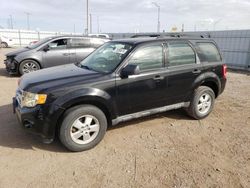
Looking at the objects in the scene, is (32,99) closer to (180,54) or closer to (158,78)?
(158,78)

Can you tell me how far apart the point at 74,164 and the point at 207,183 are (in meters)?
1.80

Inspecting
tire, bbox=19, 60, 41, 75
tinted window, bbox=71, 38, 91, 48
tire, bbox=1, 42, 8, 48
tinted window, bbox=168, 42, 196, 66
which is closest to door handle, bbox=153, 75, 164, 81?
tinted window, bbox=168, 42, 196, 66

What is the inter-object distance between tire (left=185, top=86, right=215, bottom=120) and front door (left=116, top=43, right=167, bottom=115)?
80cm

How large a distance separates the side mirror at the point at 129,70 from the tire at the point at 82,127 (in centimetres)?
71

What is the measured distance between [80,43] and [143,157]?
23.1 ft

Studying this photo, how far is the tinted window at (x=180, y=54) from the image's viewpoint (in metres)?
4.36

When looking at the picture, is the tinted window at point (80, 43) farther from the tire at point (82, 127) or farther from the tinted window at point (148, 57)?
the tire at point (82, 127)

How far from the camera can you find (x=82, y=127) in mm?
3572

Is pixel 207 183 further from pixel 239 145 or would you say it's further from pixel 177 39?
pixel 177 39

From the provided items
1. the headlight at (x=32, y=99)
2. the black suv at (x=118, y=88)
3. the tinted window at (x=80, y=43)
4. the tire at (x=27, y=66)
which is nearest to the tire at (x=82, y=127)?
the black suv at (x=118, y=88)

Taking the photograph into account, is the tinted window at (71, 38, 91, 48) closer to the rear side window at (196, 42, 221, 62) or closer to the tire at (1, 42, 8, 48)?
the rear side window at (196, 42, 221, 62)

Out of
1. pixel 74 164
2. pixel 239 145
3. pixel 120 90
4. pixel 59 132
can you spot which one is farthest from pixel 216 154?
pixel 59 132

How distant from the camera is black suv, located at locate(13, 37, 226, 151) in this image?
3.39 m

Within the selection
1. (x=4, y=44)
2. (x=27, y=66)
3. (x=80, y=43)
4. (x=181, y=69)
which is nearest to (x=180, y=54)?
(x=181, y=69)
